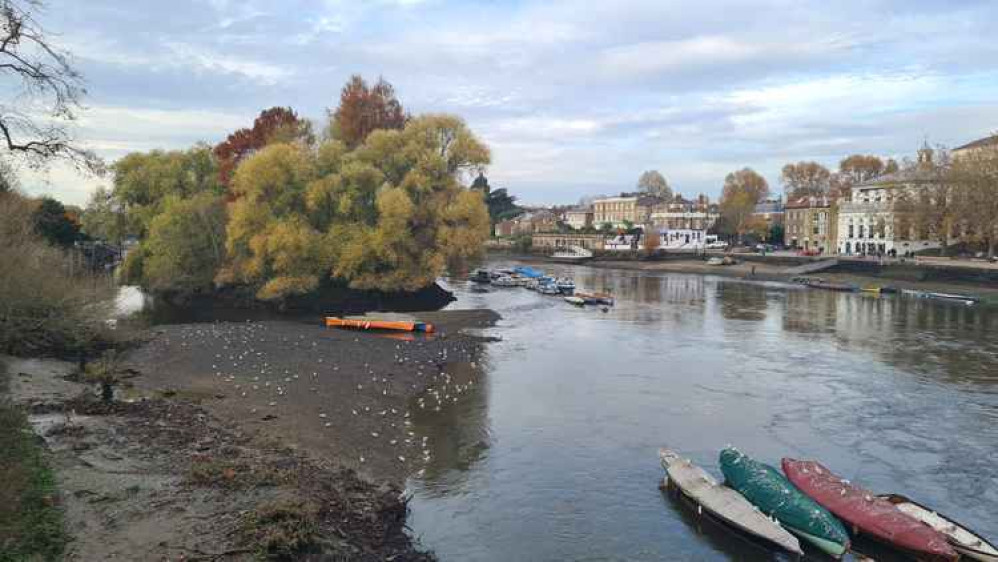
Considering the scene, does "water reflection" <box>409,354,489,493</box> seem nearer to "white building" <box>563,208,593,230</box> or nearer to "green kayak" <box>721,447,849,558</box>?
"green kayak" <box>721,447,849,558</box>

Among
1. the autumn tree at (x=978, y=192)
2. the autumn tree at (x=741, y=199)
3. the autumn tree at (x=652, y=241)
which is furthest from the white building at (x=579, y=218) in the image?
the autumn tree at (x=978, y=192)

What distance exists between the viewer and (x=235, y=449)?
1770cm

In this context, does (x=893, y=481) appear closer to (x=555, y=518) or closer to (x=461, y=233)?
(x=555, y=518)

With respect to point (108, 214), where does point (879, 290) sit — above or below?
below

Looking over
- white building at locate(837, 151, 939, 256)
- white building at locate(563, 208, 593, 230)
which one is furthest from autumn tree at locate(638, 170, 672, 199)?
white building at locate(837, 151, 939, 256)

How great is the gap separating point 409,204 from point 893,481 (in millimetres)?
35020

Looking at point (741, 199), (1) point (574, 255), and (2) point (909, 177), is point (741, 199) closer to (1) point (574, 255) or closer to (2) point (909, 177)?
(1) point (574, 255)

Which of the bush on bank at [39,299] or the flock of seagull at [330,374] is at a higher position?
the bush on bank at [39,299]

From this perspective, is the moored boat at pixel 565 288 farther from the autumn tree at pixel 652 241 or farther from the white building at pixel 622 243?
the white building at pixel 622 243

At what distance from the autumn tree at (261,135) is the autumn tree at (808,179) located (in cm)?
9446

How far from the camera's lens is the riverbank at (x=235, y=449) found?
42.0ft

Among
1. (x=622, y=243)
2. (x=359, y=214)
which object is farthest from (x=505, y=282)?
(x=622, y=243)

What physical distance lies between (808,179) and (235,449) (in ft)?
436

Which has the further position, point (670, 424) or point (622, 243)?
point (622, 243)
